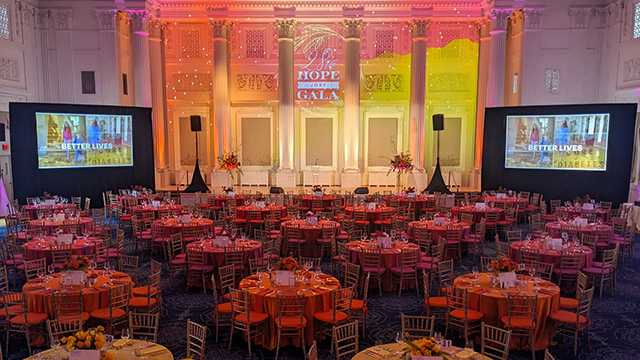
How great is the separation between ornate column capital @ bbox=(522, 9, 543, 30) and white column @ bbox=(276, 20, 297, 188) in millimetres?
9677

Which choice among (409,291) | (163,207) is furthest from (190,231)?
(409,291)

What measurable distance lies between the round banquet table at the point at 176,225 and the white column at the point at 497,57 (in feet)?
44.6

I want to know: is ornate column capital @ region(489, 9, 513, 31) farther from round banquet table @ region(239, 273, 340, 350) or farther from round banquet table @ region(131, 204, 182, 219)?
round banquet table @ region(239, 273, 340, 350)

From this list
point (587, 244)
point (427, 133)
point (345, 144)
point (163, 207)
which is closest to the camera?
point (587, 244)

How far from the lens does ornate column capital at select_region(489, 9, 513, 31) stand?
62.0 feet

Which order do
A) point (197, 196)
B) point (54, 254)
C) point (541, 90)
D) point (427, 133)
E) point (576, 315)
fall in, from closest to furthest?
point (576, 315), point (54, 254), point (197, 196), point (541, 90), point (427, 133)

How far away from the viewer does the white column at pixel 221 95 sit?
2048 cm

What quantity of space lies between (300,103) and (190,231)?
12141 mm

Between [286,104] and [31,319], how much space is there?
15.6 meters

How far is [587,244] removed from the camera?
9.99 metres

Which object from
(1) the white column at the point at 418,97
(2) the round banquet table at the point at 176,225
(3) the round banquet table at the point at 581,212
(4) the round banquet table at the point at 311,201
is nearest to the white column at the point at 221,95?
(4) the round banquet table at the point at 311,201

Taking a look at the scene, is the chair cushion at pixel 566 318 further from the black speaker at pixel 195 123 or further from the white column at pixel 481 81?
→ the black speaker at pixel 195 123

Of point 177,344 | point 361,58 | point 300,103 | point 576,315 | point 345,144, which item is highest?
point 361,58

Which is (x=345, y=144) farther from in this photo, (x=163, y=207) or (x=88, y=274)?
(x=88, y=274)
